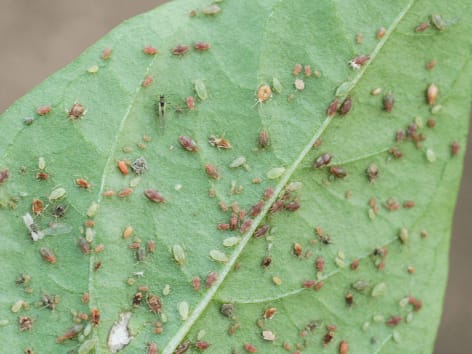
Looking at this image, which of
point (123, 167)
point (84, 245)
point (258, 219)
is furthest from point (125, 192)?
point (258, 219)

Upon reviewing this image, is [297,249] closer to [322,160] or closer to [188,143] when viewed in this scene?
[322,160]

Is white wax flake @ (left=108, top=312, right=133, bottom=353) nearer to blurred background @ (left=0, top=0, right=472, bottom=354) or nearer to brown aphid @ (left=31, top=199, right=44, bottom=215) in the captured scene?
brown aphid @ (left=31, top=199, right=44, bottom=215)

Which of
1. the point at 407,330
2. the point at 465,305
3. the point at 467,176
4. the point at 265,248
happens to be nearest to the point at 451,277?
the point at 465,305

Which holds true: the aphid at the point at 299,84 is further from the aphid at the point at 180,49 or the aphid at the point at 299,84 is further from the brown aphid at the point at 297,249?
the brown aphid at the point at 297,249

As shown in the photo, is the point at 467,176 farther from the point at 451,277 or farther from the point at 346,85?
the point at 346,85

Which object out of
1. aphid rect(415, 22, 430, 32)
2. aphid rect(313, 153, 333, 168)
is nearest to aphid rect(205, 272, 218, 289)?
aphid rect(313, 153, 333, 168)

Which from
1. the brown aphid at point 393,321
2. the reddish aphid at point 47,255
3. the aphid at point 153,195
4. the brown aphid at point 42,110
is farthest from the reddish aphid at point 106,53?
the brown aphid at point 393,321
